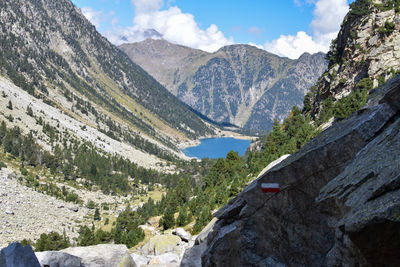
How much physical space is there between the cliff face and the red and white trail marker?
66330 mm

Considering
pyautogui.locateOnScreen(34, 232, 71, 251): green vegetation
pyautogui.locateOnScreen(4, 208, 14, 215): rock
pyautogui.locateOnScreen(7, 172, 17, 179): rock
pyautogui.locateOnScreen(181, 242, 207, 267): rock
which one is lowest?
pyautogui.locateOnScreen(181, 242, 207, 267): rock

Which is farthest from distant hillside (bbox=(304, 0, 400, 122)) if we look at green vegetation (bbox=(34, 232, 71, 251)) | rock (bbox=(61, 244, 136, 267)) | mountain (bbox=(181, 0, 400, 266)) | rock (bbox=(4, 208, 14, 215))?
rock (bbox=(4, 208, 14, 215))

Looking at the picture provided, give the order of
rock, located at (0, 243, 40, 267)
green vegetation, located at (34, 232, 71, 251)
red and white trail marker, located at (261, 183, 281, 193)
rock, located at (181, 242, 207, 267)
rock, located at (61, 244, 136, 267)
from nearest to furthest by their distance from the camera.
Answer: red and white trail marker, located at (261, 183, 281, 193) < rock, located at (0, 243, 40, 267) < rock, located at (181, 242, 207, 267) < rock, located at (61, 244, 136, 267) < green vegetation, located at (34, 232, 71, 251)

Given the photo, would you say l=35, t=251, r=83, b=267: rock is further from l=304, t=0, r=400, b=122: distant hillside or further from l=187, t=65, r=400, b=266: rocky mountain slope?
l=304, t=0, r=400, b=122: distant hillside

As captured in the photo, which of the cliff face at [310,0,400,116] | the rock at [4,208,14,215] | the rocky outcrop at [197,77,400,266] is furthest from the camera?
the rock at [4,208,14,215]

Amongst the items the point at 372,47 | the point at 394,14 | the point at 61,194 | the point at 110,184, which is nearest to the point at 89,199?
the point at 61,194

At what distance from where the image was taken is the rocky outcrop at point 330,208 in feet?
26.9

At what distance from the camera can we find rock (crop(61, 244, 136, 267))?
2873cm

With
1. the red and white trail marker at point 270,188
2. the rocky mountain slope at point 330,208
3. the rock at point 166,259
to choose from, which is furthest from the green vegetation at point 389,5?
the red and white trail marker at point 270,188

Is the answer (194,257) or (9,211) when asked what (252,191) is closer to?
(194,257)

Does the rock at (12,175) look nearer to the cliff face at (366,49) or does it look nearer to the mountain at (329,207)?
the mountain at (329,207)

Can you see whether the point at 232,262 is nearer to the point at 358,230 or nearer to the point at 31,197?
the point at 358,230

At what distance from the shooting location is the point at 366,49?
81562 millimetres

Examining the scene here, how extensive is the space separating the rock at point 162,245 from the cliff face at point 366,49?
6009 centimetres
